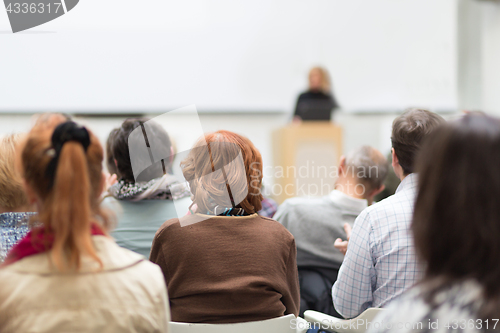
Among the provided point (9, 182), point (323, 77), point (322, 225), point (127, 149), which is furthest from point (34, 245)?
point (323, 77)

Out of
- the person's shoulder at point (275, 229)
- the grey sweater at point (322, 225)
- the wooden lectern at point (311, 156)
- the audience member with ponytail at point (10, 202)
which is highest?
the audience member with ponytail at point (10, 202)

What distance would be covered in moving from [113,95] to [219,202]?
10.7ft

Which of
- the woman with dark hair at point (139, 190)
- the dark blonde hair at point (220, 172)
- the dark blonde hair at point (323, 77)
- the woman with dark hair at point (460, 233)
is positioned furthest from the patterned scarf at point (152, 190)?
the dark blonde hair at point (323, 77)

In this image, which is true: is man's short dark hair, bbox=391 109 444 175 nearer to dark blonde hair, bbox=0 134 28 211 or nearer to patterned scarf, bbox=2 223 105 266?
patterned scarf, bbox=2 223 105 266

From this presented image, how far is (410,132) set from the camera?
136cm

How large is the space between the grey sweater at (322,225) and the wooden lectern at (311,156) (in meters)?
2.08

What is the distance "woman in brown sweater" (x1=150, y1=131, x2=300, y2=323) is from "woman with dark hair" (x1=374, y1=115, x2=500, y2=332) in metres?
0.60

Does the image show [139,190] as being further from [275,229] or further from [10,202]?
[275,229]

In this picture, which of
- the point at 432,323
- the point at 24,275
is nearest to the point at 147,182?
the point at 24,275

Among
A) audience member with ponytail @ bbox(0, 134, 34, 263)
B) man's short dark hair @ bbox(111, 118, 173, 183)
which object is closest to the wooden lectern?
man's short dark hair @ bbox(111, 118, 173, 183)

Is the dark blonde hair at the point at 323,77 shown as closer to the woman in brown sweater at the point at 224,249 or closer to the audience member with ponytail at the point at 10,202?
the woman in brown sweater at the point at 224,249

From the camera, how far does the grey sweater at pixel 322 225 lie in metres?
1.83

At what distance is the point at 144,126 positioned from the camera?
71.4 inches

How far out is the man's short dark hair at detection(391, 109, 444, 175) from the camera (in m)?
1.36
